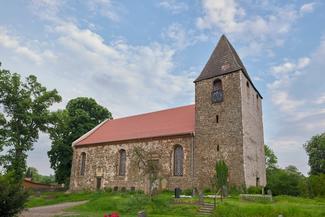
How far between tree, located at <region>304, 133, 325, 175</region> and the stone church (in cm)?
1988

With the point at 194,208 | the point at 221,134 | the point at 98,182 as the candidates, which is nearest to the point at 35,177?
the point at 98,182

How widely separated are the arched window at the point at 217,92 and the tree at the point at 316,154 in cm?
2587

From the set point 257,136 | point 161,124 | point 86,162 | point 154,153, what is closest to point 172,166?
point 154,153

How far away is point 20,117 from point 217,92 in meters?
20.7

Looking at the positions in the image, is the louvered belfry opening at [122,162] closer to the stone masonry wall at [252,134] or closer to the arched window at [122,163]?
the arched window at [122,163]

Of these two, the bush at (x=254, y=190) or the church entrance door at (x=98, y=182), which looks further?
the church entrance door at (x=98, y=182)

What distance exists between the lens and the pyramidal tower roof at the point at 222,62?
23.4m

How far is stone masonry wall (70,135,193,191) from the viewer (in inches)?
925

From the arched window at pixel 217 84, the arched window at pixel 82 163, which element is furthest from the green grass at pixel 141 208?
the arched window at pixel 82 163

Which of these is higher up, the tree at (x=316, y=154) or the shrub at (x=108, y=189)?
the tree at (x=316, y=154)

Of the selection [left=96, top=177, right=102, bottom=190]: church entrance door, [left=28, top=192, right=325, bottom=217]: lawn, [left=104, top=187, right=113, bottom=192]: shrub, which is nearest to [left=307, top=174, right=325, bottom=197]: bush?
[left=28, top=192, right=325, bottom=217]: lawn

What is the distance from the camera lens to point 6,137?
28453 millimetres

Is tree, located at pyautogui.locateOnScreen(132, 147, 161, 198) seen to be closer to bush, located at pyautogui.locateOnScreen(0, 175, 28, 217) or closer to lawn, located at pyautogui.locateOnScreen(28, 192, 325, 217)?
lawn, located at pyautogui.locateOnScreen(28, 192, 325, 217)

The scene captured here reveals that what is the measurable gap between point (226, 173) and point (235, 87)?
720 cm
